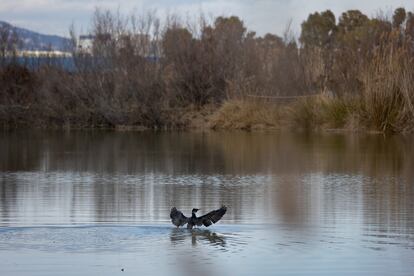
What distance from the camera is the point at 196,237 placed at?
38.3ft

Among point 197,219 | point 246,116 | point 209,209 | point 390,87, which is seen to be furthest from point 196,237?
point 246,116

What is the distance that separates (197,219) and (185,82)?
88.8ft

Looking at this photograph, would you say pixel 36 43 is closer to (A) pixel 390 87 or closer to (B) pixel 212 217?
(A) pixel 390 87

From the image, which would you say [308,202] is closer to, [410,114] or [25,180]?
[25,180]

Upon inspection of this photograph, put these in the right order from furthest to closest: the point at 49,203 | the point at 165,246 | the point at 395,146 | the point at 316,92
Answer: the point at 316,92 → the point at 395,146 → the point at 49,203 → the point at 165,246

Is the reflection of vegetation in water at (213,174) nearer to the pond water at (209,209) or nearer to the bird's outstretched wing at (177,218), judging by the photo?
the pond water at (209,209)

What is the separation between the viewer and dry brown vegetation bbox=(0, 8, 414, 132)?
1426 inches

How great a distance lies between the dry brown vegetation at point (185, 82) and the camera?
3622cm

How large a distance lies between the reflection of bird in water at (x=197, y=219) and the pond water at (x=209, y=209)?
0.14 m

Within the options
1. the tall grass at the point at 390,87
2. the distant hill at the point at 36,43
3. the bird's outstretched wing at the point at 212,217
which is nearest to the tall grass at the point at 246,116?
the tall grass at the point at 390,87

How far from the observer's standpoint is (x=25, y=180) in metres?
18.2

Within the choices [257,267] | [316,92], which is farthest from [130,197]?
[316,92]

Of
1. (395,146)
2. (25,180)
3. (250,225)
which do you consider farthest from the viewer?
(395,146)

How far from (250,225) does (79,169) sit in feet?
28.3
